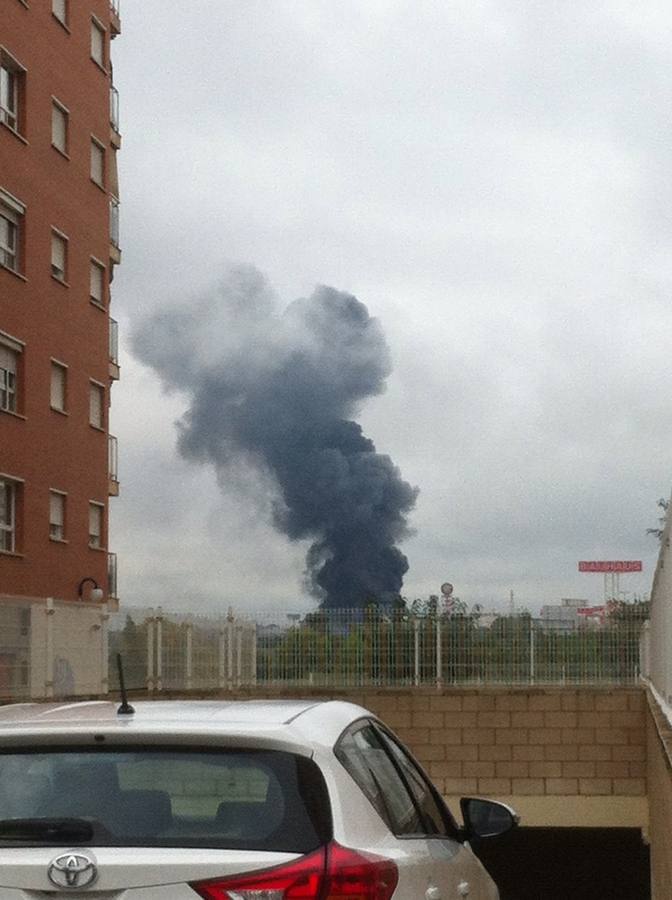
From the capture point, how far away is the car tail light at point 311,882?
4516 mm

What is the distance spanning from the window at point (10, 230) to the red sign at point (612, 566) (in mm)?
40598

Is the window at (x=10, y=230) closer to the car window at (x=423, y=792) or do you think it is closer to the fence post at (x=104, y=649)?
the fence post at (x=104, y=649)

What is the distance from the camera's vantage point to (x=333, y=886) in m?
4.58

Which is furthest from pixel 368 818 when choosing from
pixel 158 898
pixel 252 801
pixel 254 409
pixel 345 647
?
pixel 254 409

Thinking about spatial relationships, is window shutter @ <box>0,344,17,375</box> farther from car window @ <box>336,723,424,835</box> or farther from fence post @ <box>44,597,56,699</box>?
car window @ <box>336,723,424,835</box>

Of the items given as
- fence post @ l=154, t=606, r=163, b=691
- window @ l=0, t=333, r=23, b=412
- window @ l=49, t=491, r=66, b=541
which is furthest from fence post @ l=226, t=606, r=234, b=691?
window @ l=49, t=491, r=66, b=541

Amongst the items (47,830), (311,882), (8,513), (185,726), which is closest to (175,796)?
(185,726)

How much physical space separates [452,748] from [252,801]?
74.5 ft

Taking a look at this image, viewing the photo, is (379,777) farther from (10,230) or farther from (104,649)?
(10,230)

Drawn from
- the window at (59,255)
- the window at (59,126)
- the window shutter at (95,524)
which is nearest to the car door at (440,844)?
the window at (59,255)

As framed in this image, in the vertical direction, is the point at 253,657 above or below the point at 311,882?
above

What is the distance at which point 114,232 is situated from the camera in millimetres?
47406

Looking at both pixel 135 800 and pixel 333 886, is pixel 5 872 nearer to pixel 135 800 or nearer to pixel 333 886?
pixel 135 800

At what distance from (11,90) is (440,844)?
32.7m
